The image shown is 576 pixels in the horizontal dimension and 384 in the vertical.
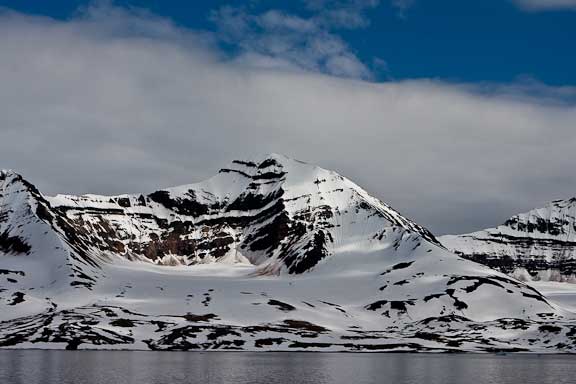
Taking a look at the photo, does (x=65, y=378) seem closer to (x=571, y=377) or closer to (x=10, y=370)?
(x=10, y=370)

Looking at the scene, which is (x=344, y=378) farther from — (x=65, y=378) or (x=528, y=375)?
(x=65, y=378)

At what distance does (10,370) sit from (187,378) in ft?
133

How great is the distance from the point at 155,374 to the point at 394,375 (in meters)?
50.9

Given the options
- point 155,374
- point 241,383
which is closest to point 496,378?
point 241,383

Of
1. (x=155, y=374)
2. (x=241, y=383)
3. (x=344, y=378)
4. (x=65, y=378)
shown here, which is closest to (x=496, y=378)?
(x=344, y=378)

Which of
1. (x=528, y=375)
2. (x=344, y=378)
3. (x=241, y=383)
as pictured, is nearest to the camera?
(x=241, y=383)

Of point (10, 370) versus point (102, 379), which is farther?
point (10, 370)

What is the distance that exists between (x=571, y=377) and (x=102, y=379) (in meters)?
97.4

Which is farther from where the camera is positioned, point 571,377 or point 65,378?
point 571,377

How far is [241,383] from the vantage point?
170m

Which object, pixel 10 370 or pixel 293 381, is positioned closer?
pixel 293 381

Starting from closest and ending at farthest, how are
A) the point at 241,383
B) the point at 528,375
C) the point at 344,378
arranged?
the point at 241,383, the point at 344,378, the point at 528,375

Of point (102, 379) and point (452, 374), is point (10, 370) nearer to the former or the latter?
point (102, 379)

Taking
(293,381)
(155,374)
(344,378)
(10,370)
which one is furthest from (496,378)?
(10,370)
